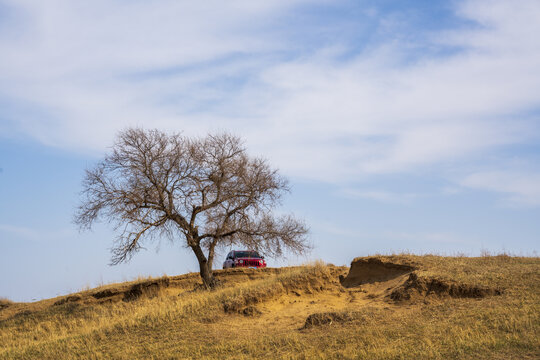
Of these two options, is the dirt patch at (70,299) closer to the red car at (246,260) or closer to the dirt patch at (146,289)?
the dirt patch at (146,289)

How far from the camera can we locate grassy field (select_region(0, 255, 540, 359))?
12.9 meters

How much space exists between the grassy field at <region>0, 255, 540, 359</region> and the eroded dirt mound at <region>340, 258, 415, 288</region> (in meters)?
0.05

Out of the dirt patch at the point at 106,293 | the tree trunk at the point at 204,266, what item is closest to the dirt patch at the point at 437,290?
the tree trunk at the point at 204,266

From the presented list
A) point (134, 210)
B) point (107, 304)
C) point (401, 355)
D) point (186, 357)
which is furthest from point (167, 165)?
point (401, 355)

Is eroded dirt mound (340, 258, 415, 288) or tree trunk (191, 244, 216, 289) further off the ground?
tree trunk (191, 244, 216, 289)

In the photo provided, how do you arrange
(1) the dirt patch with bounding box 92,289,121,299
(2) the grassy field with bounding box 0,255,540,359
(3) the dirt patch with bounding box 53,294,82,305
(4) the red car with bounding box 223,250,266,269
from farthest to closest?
(4) the red car with bounding box 223,250,266,269
(1) the dirt patch with bounding box 92,289,121,299
(3) the dirt patch with bounding box 53,294,82,305
(2) the grassy field with bounding box 0,255,540,359

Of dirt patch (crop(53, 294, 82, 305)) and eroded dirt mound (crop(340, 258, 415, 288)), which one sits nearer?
eroded dirt mound (crop(340, 258, 415, 288))

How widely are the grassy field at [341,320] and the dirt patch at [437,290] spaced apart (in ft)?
0.11

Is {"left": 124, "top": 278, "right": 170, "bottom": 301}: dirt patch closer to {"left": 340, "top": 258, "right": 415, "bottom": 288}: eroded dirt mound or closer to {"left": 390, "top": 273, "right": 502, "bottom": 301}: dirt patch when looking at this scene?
{"left": 340, "top": 258, "right": 415, "bottom": 288}: eroded dirt mound

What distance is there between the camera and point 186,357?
13711 mm

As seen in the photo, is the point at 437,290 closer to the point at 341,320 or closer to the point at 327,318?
the point at 341,320

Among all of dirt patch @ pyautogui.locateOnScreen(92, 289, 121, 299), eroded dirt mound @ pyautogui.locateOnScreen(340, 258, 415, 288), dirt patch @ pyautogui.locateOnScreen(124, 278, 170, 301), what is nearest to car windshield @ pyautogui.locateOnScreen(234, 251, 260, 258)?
dirt patch @ pyautogui.locateOnScreen(124, 278, 170, 301)

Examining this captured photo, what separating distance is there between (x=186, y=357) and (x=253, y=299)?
15.0 feet

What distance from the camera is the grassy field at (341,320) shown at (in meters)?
12.9
